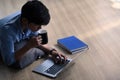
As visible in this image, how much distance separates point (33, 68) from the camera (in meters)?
1.78

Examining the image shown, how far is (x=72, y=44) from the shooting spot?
6.49 feet

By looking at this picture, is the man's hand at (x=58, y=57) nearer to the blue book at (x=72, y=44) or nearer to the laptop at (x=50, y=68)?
the laptop at (x=50, y=68)

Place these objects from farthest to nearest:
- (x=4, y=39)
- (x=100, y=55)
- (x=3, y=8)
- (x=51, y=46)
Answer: (x=3, y=8)
(x=51, y=46)
(x=100, y=55)
(x=4, y=39)

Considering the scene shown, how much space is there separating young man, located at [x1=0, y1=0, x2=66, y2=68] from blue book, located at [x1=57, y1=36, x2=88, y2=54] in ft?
0.48

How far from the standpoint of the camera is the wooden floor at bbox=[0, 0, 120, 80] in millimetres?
1729

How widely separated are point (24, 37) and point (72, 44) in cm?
40

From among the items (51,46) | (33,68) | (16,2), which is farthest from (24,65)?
(16,2)

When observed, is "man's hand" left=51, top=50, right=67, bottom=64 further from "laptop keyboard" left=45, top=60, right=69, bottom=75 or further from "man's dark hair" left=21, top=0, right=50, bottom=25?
"man's dark hair" left=21, top=0, right=50, bottom=25

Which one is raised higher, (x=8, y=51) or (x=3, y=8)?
(x=8, y=51)

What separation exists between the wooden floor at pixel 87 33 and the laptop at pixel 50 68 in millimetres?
32

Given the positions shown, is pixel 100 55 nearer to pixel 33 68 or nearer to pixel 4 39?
pixel 33 68

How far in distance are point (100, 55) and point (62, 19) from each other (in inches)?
27.1

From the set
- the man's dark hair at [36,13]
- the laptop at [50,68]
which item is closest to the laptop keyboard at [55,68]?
the laptop at [50,68]

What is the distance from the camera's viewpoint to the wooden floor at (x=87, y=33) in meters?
1.73
